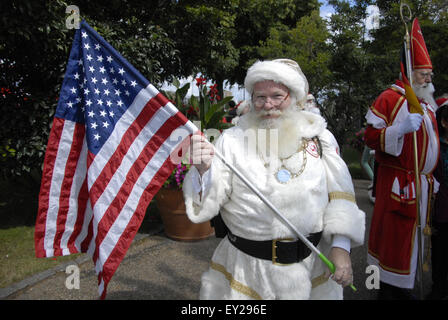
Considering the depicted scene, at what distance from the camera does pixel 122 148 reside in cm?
200

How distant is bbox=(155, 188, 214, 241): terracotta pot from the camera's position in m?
4.58

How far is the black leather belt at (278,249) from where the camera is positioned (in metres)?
1.77

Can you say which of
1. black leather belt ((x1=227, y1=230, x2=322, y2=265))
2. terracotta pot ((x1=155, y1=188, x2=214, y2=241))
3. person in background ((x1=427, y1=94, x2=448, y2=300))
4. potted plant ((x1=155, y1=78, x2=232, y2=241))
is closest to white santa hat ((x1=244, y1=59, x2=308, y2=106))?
black leather belt ((x1=227, y1=230, x2=322, y2=265))

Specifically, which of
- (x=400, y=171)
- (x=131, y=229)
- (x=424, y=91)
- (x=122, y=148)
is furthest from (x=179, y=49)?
(x=131, y=229)

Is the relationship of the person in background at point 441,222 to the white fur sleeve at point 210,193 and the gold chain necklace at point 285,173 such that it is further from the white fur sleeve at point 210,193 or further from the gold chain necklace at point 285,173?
the white fur sleeve at point 210,193

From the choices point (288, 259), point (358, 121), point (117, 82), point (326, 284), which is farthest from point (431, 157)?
point (358, 121)

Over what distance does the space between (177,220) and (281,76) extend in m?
3.28

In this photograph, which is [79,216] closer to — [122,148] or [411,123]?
[122,148]

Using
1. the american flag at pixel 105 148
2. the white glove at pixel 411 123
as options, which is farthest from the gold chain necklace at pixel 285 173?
the white glove at pixel 411 123

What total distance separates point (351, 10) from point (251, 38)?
23.1ft

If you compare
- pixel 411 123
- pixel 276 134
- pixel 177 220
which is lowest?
pixel 177 220

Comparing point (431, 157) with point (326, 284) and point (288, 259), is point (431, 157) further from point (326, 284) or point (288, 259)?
point (288, 259)

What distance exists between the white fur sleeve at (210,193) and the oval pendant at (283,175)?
0.28 metres

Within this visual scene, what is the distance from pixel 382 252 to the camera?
3.12m
